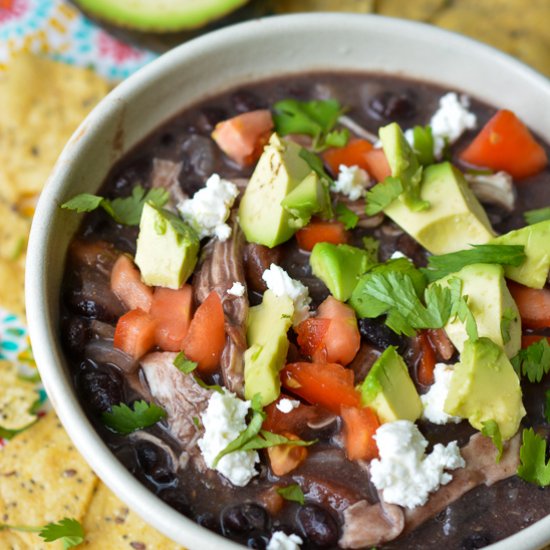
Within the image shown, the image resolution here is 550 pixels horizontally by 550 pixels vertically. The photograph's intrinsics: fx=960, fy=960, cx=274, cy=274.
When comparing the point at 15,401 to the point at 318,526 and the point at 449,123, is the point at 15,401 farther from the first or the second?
the point at 449,123

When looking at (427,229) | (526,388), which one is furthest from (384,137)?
(526,388)

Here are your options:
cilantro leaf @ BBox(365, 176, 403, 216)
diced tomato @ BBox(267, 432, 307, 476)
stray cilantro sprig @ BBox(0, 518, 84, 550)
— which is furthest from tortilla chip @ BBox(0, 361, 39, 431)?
cilantro leaf @ BBox(365, 176, 403, 216)

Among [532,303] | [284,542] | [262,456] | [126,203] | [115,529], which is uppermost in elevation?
[126,203]

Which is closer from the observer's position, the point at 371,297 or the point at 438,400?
the point at 438,400

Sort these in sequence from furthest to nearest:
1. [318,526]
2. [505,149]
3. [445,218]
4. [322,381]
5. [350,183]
Result: [505,149] → [350,183] → [445,218] → [322,381] → [318,526]

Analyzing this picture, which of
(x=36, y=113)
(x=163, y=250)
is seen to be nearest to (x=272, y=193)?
(x=163, y=250)

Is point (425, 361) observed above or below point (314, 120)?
below
